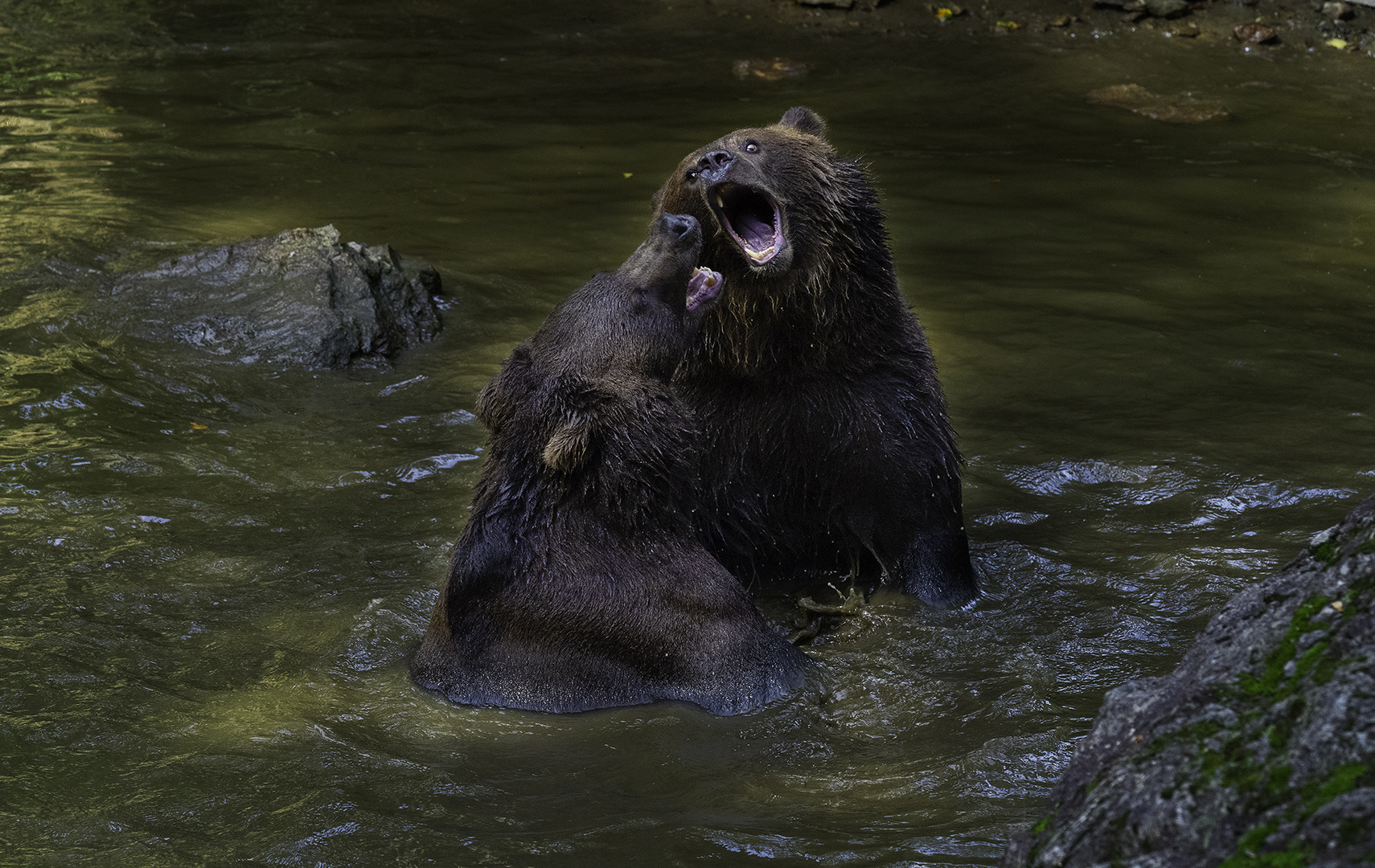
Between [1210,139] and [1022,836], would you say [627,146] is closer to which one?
[1210,139]

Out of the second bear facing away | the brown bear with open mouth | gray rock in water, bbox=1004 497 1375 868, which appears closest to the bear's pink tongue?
the brown bear with open mouth

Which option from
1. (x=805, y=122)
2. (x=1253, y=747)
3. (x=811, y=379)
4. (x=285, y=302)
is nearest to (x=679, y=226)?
(x=811, y=379)

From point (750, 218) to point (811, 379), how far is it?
80 cm

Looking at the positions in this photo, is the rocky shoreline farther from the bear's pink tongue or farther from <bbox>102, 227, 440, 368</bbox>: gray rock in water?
the bear's pink tongue

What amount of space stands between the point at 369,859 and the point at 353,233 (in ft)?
25.2

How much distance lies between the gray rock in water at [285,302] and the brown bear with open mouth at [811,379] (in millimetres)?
3433

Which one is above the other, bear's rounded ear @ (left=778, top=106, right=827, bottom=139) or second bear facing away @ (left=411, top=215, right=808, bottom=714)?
bear's rounded ear @ (left=778, top=106, right=827, bottom=139)

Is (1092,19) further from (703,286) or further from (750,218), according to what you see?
(703,286)

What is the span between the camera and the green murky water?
4496 mm

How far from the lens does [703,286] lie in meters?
5.72

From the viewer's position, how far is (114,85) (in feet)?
48.9

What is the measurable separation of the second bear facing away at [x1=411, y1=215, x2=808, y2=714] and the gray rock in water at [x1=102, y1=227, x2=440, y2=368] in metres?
3.82

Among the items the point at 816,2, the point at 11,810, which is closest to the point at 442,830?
the point at 11,810

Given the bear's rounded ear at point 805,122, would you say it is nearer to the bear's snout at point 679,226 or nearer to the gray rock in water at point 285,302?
the bear's snout at point 679,226
